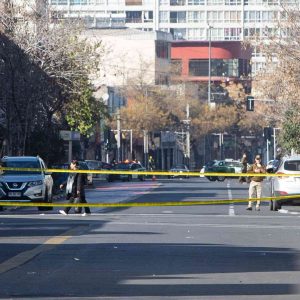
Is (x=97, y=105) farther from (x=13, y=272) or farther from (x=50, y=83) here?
(x=13, y=272)

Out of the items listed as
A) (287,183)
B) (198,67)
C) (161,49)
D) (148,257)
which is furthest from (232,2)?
(148,257)

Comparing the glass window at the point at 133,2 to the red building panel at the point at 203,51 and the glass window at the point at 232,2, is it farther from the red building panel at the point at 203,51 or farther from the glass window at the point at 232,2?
the red building panel at the point at 203,51

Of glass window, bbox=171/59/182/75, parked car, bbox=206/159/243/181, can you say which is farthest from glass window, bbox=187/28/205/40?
parked car, bbox=206/159/243/181

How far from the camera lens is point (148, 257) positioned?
800 inches

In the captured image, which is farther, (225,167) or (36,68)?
(225,167)

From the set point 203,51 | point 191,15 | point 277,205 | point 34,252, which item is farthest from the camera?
point 191,15

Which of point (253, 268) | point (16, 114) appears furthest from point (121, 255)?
point (16, 114)

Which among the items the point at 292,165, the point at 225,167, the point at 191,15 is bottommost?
the point at 225,167

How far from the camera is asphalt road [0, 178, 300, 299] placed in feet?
51.9

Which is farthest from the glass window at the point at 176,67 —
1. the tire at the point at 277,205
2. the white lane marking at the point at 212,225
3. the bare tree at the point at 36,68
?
the white lane marking at the point at 212,225

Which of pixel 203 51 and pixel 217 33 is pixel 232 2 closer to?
pixel 217 33

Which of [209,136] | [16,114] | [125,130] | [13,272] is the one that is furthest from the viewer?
[209,136]

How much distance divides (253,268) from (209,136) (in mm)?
116402

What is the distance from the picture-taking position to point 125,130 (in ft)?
369
